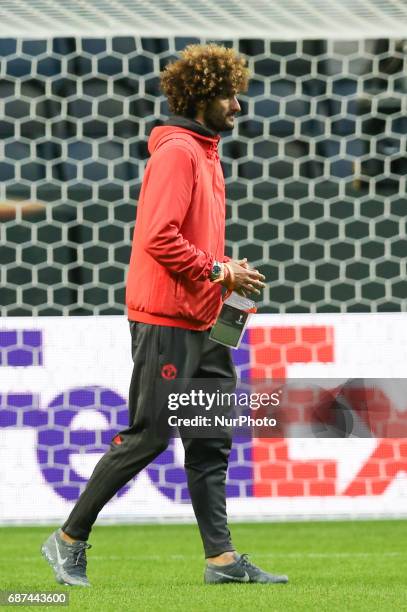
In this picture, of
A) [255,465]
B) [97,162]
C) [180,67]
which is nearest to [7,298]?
[97,162]

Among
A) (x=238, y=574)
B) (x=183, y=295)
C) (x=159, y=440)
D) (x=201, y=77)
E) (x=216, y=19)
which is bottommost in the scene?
(x=238, y=574)

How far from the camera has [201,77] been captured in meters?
3.80

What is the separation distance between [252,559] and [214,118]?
1663 millimetres

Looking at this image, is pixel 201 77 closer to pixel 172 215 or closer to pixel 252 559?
pixel 172 215

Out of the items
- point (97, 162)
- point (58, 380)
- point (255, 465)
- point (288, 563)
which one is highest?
point (97, 162)

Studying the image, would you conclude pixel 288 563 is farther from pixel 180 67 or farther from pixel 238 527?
pixel 180 67

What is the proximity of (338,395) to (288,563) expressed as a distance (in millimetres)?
1177

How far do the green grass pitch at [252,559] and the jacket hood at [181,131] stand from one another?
1.23 meters

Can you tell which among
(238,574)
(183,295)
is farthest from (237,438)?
(183,295)

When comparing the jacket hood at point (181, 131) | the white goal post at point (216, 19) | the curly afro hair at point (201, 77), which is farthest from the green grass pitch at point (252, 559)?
the white goal post at point (216, 19)

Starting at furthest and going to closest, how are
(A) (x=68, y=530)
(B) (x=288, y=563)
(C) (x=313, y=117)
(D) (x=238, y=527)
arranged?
(C) (x=313, y=117) → (D) (x=238, y=527) → (B) (x=288, y=563) → (A) (x=68, y=530)

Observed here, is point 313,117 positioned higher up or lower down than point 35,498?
higher up

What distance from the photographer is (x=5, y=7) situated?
17.5 feet

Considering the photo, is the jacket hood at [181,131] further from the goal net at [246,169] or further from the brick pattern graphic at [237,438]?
the goal net at [246,169]
